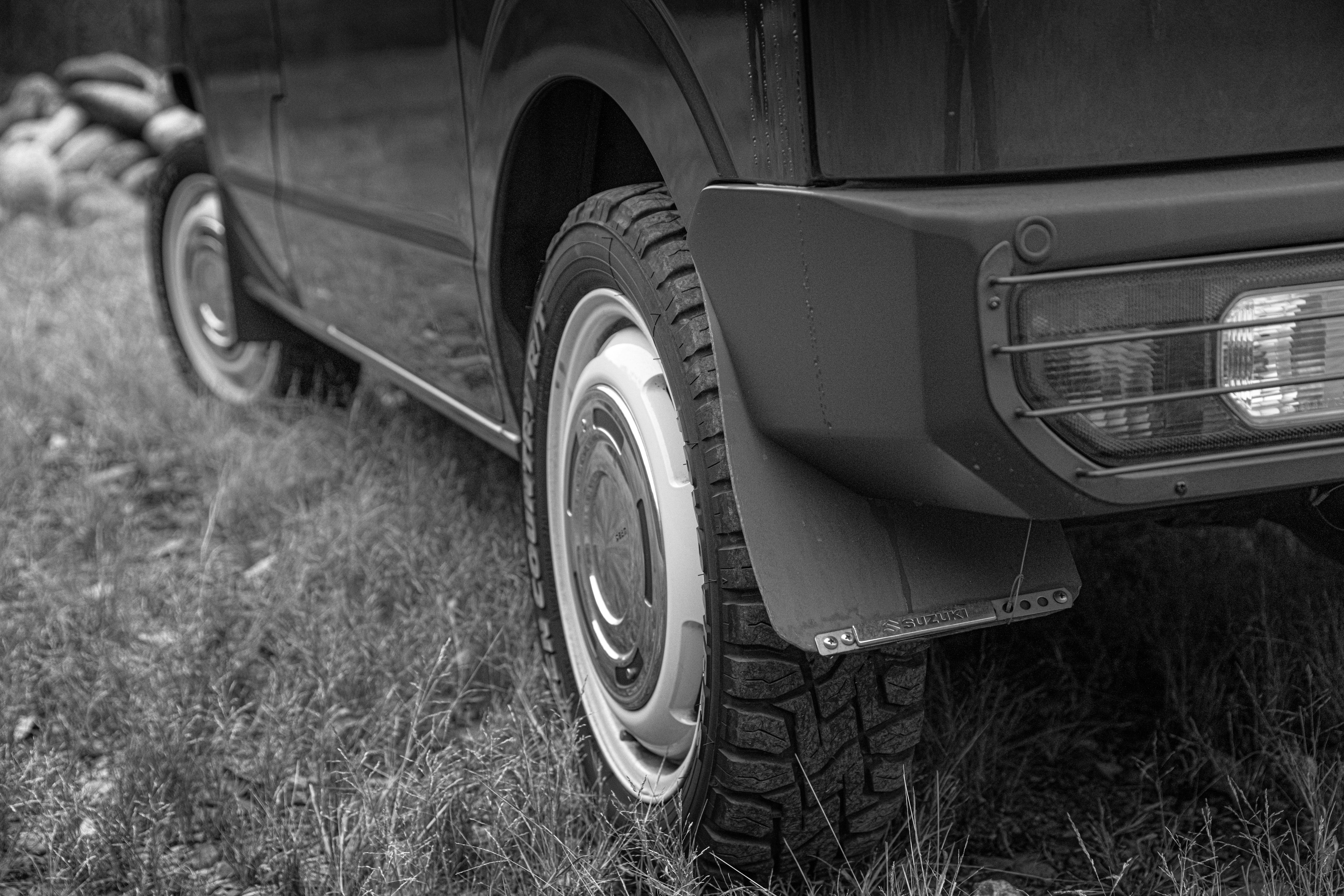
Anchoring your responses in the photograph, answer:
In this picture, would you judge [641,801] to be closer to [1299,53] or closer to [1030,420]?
[1030,420]

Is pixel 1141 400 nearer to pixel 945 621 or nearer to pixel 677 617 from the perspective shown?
pixel 945 621

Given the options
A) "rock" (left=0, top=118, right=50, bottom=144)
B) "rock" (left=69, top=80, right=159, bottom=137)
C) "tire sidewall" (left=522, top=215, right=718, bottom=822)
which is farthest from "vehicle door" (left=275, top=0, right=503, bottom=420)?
"rock" (left=0, top=118, right=50, bottom=144)

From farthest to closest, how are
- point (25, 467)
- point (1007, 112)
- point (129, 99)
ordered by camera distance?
point (129, 99), point (25, 467), point (1007, 112)

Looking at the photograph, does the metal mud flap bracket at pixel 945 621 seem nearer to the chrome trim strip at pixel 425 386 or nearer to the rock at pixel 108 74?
the chrome trim strip at pixel 425 386

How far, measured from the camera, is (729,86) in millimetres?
1418

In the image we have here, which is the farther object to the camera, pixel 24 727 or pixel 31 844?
pixel 24 727

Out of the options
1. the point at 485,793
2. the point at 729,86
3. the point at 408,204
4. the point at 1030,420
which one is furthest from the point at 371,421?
the point at 1030,420

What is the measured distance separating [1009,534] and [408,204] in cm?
143

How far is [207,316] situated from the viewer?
184 inches

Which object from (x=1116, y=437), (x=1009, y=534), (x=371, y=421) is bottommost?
(x=371, y=421)

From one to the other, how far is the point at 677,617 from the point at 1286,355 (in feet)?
2.63

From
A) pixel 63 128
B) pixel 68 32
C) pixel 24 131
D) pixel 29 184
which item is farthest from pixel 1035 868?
pixel 68 32

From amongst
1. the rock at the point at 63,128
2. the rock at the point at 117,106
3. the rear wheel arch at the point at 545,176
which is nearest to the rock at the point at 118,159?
the rock at the point at 117,106

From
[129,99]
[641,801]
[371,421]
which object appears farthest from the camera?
[129,99]
